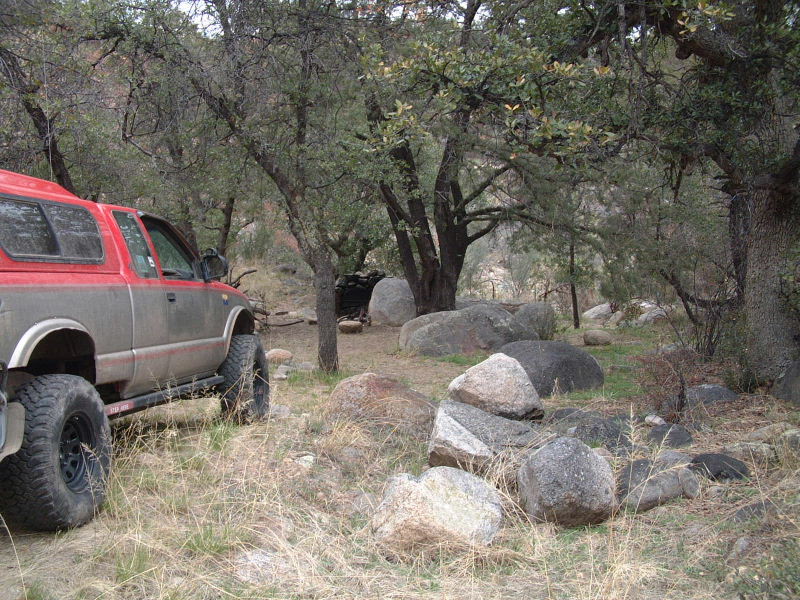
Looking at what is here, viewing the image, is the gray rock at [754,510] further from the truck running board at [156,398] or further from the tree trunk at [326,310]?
the tree trunk at [326,310]

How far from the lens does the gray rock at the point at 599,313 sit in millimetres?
22745

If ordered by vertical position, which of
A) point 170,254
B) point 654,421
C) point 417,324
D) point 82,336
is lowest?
point 654,421

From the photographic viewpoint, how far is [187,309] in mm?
6418

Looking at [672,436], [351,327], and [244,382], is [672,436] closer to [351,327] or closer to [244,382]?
[244,382]

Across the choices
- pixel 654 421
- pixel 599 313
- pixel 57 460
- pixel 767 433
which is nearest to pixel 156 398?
pixel 57 460

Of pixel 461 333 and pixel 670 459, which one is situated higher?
pixel 461 333

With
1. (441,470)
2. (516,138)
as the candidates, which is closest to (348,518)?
(441,470)

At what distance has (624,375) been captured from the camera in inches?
452

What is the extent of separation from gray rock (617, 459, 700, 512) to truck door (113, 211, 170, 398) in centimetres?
361

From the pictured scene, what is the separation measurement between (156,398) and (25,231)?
1719mm

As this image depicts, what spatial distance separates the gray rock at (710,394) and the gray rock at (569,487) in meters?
3.81

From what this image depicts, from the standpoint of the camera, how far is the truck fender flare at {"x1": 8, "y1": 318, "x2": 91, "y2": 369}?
13.5 ft

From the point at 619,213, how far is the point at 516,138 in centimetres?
717

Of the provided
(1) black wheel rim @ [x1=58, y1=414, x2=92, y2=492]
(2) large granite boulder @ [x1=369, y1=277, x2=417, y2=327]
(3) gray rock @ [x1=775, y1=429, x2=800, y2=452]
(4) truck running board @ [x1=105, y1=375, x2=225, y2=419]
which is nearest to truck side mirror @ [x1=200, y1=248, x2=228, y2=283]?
(4) truck running board @ [x1=105, y1=375, x2=225, y2=419]
